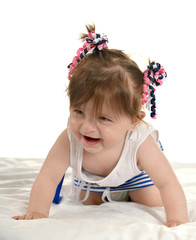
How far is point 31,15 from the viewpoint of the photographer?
3.05 m

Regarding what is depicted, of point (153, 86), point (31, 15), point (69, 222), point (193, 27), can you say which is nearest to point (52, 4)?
point (31, 15)

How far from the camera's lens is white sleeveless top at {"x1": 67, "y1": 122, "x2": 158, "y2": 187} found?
136 centimetres

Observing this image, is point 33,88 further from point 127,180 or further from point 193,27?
point 127,180

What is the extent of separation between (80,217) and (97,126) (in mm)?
321

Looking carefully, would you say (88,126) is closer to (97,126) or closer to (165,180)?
(97,126)

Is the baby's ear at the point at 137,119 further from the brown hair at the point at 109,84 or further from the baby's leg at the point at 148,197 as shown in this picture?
the baby's leg at the point at 148,197

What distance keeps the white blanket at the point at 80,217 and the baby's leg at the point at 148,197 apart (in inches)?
1.4

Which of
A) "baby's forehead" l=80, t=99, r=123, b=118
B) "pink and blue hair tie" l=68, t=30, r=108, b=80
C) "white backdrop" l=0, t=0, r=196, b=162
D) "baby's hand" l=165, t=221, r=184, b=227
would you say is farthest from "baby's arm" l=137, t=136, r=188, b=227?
"white backdrop" l=0, t=0, r=196, b=162

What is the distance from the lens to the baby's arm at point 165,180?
4.18 ft

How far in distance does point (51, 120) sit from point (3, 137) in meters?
0.38

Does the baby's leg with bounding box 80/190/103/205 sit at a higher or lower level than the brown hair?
lower

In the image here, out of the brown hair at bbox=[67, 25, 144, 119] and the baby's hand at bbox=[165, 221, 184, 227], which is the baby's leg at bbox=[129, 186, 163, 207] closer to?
the baby's hand at bbox=[165, 221, 184, 227]

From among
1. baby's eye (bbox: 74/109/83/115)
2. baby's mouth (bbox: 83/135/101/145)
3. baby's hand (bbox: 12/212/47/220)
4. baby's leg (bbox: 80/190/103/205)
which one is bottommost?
baby's leg (bbox: 80/190/103/205)

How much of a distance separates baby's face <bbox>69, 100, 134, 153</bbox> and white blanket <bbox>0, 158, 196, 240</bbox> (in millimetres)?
232
